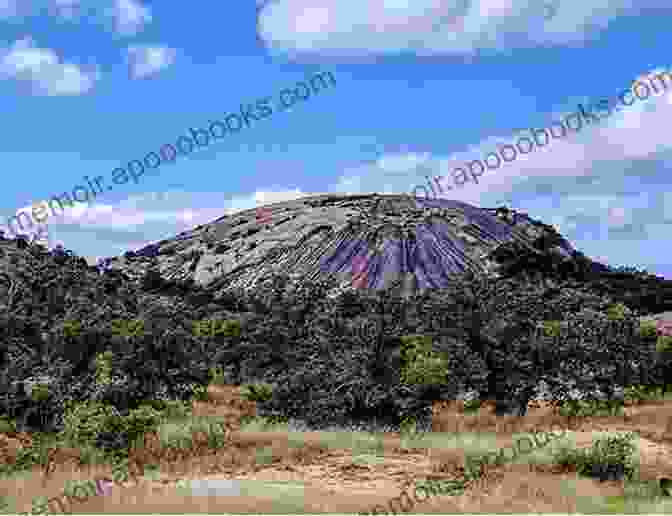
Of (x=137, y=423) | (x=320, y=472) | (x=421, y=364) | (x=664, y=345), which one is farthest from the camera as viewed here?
(x=664, y=345)

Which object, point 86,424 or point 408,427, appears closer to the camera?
point 86,424

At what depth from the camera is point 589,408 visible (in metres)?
30.4

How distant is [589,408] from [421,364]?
730 centimetres

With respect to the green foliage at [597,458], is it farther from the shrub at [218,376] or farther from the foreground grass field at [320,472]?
the shrub at [218,376]

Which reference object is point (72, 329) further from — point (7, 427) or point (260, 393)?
point (260, 393)

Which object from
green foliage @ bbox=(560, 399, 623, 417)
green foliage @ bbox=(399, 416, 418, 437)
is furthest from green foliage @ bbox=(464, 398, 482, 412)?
green foliage @ bbox=(399, 416, 418, 437)

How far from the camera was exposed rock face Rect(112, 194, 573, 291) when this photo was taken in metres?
85.8

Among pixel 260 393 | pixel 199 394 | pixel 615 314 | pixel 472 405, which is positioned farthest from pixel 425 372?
pixel 615 314

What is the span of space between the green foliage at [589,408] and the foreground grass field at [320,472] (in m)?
3.90

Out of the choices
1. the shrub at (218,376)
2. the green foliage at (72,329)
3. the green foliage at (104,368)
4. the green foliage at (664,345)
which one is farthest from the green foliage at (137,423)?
the green foliage at (664,345)

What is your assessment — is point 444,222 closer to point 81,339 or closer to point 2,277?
point 2,277

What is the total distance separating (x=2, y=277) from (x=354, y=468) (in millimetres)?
30821

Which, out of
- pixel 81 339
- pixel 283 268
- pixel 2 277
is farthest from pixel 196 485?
pixel 283 268

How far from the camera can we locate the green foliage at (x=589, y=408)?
3012 centimetres
